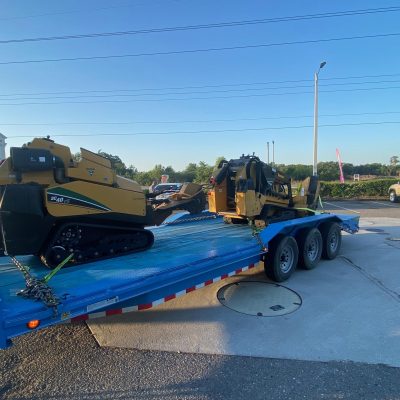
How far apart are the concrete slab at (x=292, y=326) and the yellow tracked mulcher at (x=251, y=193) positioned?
1478 mm

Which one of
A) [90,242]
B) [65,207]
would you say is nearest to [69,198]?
[65,207]

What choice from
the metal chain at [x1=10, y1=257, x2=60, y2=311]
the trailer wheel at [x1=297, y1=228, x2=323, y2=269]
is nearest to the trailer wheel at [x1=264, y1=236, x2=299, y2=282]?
the trailer wheel at [x1=297, y1=228, x2=323, y2=269]

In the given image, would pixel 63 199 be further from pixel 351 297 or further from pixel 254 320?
pixel 351 297

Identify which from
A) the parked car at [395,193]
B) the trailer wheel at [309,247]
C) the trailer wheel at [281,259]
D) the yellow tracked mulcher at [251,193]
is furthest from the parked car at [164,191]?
the parked car at [395,193]

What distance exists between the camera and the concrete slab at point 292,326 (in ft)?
13.2

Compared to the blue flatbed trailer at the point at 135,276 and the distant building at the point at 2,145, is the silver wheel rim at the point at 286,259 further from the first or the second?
the distant building at the point at 2,145

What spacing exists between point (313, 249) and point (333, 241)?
38.6 inches

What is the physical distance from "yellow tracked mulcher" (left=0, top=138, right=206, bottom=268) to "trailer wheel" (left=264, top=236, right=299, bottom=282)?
2.30 metres

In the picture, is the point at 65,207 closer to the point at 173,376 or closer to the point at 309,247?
the point at 173,376

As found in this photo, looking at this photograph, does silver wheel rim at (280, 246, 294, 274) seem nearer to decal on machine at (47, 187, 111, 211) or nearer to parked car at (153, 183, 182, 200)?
parked car at (153, 183, 182, 200)

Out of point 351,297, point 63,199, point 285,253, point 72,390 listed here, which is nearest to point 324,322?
point 351,297

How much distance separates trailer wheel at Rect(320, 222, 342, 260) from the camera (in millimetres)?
7762

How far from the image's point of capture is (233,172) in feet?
24.8

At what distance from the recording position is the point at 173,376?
11.5 ft
